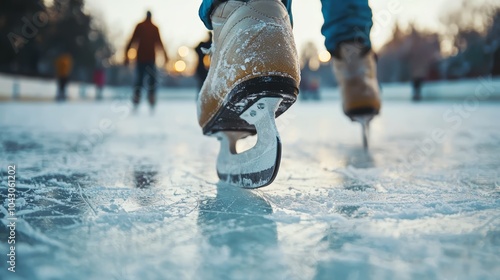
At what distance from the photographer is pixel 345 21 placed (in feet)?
5.07

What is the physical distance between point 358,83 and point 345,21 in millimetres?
297

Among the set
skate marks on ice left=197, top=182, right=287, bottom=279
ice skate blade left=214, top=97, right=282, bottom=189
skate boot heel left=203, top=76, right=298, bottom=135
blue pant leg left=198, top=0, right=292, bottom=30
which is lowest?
skate marks on ice left=197, top=182, right=287, bottom=279

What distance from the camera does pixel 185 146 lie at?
197 centimetres

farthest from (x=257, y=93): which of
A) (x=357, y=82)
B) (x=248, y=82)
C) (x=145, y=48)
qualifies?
(x=145, y=48)

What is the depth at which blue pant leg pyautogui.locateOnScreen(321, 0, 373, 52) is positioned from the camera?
5.07 ft

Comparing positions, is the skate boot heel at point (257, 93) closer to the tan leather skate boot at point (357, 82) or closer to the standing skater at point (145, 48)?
the tan leather skate boot at point (357, 82)

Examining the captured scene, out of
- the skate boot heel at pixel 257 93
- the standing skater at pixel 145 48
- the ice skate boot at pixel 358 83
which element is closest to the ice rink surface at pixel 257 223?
the skate boot heel at pixel 257 93

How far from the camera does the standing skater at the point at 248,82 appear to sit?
857 millimetres

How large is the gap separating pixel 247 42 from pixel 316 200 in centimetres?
39

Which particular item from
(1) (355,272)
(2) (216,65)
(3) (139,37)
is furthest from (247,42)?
(3) (139,37)

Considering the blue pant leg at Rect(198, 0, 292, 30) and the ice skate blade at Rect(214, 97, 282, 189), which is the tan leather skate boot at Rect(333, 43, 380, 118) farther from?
the ice skate blade at Rect(214, 97, 282, 189)

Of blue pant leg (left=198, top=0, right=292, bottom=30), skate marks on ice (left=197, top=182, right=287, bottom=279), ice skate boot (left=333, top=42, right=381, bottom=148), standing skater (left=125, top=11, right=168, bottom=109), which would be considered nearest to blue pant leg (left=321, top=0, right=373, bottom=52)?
ice skate boot (left=333, top=42, right=381, bottom=148)

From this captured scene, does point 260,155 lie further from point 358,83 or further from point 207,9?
point 358,83

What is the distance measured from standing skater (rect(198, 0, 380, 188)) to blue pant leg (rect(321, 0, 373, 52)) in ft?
2.01
